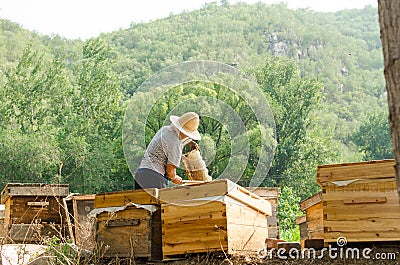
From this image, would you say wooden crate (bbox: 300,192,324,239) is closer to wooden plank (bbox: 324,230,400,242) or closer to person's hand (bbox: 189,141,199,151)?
person's hand (bbox: 189,141,199,151)

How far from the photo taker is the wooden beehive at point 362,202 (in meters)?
5.56

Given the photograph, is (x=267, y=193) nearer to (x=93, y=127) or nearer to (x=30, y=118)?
(x=93, y=127)

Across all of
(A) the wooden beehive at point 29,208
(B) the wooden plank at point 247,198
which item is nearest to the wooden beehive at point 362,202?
(B) the wooden plank at point 247,198

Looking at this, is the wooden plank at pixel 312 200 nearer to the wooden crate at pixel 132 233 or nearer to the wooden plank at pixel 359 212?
the wooden plank at pixel 359 212

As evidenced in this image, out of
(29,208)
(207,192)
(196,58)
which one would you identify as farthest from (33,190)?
(196,58)

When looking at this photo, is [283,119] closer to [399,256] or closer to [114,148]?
[114,148]

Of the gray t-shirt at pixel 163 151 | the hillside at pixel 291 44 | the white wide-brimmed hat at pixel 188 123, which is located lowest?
the gray t-shirt at pixel 163 151

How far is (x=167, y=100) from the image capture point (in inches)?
308

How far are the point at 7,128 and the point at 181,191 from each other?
31.8 m

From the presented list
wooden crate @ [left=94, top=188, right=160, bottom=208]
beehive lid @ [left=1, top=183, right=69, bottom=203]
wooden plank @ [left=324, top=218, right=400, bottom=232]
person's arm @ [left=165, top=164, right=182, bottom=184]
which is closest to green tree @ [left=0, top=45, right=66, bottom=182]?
beehive lid @ [left=1, top=183, right=69, bottom=203]

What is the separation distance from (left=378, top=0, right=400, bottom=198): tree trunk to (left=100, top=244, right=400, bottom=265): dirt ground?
3420 mm

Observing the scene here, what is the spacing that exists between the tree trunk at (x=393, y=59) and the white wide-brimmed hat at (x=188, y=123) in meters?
4.68

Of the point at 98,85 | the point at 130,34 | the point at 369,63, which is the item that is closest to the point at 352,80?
the point at 369,63

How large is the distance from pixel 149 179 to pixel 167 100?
134 centimetres
